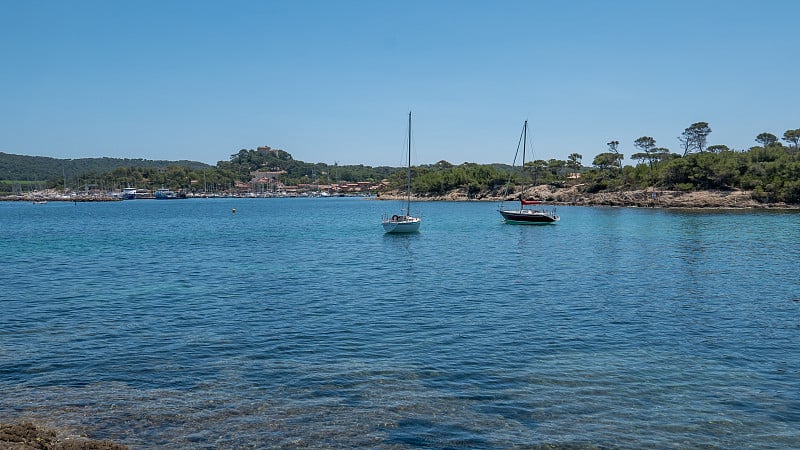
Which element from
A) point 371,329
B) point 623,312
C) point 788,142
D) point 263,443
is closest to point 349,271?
point 371,329

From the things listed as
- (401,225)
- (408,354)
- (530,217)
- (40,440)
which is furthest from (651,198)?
(40,440)

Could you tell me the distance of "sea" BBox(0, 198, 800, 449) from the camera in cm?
1183

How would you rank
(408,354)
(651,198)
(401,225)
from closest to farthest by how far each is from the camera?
(408,354) < (401,225) < (651,198)

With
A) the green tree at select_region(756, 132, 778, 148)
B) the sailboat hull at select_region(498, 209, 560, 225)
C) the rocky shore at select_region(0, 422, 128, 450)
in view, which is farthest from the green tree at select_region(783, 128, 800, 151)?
the rocky shore at select_region(0, 422, 128, 450)

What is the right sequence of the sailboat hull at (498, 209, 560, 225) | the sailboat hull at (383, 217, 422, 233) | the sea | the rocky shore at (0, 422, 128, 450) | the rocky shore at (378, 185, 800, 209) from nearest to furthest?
the rocky shore at (0, 422, 128, 450)
the sea
the sailboat hull at (383, 217, 422, 233)
the sailboat hull at (498, 209, 560, 225)
the rocky shore at (378, 185, 800, 209)

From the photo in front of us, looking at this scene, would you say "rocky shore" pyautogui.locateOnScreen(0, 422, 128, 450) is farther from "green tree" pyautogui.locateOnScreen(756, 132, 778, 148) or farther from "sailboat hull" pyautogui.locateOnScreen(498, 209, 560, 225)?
"green tree" pyautogui.locateOnScreen(756, 132, 778, 148)

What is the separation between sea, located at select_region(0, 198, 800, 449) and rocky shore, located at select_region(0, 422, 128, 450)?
1.67 ft

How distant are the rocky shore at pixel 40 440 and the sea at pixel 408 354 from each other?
0.51 m

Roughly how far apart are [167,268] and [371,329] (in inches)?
858

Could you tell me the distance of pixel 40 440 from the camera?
414 inches

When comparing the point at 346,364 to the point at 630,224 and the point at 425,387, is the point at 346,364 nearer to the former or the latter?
the point at 425,387

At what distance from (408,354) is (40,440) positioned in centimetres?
951

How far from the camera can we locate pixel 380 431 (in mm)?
11672

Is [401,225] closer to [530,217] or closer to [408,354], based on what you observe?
[530,217]
